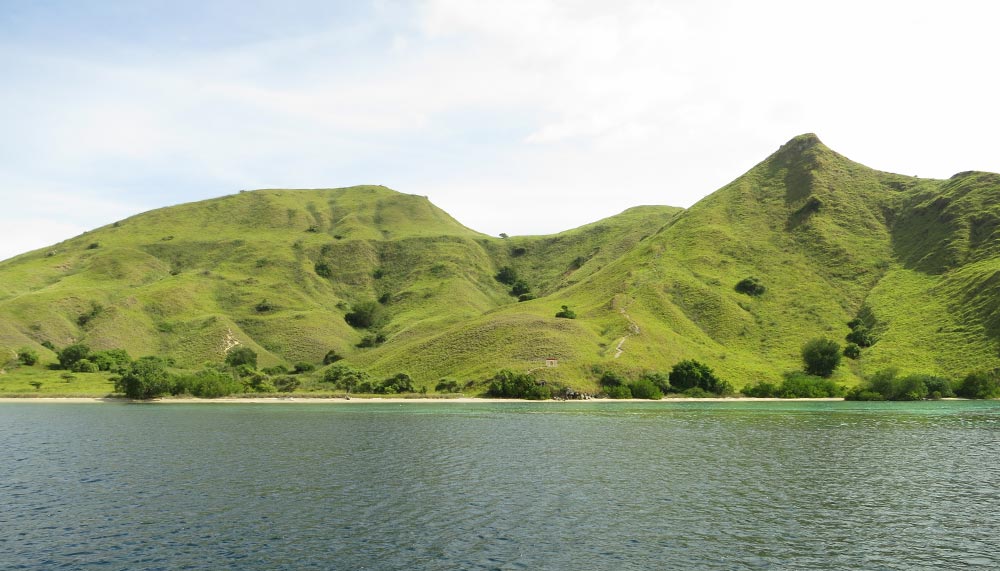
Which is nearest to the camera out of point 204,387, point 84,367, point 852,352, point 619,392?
point 619,392

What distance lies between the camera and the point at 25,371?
5684 inches

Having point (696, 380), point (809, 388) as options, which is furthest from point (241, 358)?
point (809, 388)

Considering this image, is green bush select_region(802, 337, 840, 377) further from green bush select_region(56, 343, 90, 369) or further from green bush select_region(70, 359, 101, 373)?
green bush select_region(56, 343, 90, 369)

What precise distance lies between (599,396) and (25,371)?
429 ft

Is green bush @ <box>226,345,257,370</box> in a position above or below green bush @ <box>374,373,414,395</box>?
above

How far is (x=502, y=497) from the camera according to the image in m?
39.2

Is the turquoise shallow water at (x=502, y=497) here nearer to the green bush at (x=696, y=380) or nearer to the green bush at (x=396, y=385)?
the green bush at (x=696, y=380)

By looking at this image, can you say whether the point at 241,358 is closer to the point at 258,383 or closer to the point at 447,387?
the point at 258,383

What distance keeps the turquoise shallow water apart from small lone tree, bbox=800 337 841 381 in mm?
63882

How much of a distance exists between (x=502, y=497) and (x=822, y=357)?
408ft

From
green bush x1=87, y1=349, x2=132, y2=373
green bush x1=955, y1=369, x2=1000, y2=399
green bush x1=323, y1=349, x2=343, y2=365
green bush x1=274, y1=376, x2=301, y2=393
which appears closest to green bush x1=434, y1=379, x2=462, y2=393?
green bush x1=274, y1=376, x2=301, y2=393

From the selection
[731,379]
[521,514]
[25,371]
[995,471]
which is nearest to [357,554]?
[521,514]

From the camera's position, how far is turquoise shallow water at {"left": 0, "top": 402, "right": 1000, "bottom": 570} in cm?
2797

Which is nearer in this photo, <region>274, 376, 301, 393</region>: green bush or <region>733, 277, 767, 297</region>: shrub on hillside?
<region>274, 376, 301, 393</region>: green bush
